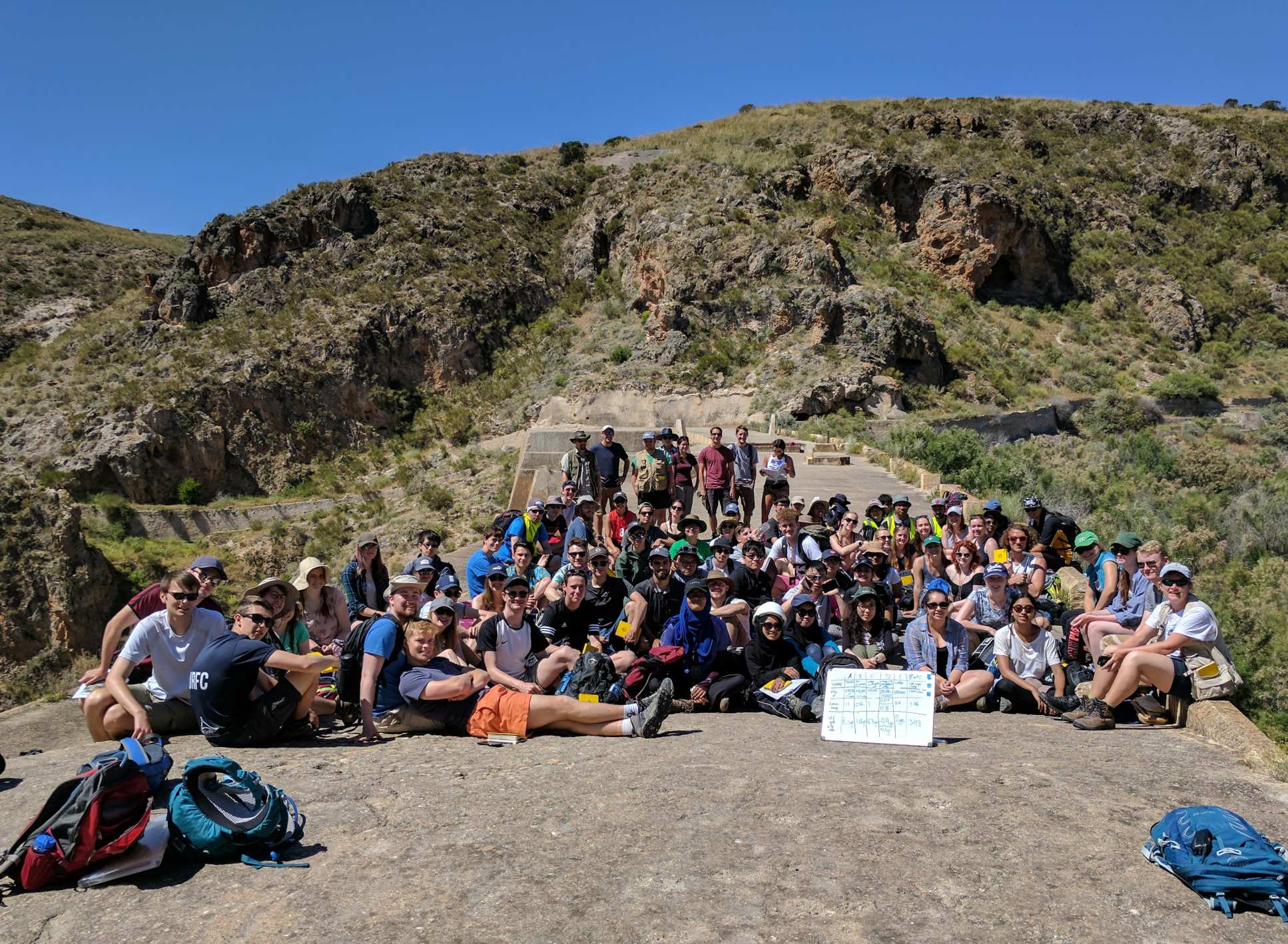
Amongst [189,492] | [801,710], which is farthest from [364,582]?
[189,492]

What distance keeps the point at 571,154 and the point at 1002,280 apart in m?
24.4

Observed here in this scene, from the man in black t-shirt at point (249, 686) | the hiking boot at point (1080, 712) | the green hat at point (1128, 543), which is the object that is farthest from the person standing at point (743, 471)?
the man in black t-shirt at point (249, 686)

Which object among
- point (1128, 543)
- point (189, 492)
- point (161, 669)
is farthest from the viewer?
point (189, 492)

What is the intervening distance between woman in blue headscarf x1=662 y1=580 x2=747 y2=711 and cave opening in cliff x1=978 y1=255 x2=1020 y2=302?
39426 millimetres

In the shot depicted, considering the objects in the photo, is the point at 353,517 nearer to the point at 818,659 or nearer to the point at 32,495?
the point at 32,495

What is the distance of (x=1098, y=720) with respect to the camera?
6.21 meters

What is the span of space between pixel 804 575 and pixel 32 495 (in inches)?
800

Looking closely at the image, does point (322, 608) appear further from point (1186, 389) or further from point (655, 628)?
point (1186, 389)

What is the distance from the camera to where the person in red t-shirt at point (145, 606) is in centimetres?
Result: 590

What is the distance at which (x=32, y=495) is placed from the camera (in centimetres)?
2148

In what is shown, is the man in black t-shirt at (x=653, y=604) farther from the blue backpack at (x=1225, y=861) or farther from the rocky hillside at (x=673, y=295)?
the rocky hillside at (x=673, y=295)

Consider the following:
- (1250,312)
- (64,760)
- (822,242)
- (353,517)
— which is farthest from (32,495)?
(1250,312)

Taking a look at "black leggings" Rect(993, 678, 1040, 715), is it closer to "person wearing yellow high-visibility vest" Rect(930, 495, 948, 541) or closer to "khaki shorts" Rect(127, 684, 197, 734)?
"person wearing yellow high-visibility vest" Rect(930, 495, 948, 541)

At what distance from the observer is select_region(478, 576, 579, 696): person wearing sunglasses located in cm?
625
